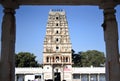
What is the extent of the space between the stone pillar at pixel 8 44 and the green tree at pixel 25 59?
55.5 m

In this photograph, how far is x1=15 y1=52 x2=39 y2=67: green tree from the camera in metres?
62.2

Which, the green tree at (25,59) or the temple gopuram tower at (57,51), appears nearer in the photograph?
the temple gopuram tower at (57,51)

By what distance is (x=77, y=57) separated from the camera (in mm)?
73688

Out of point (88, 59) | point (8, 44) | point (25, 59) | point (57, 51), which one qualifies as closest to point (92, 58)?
point (88, 59)

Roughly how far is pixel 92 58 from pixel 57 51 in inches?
956

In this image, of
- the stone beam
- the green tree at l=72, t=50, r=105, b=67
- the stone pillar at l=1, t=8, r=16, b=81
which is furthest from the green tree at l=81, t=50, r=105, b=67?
the stone pillar at l=1, t=8, r=16, b=81

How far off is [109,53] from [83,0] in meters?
1.78

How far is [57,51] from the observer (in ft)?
177

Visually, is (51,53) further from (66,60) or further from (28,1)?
(28,1)

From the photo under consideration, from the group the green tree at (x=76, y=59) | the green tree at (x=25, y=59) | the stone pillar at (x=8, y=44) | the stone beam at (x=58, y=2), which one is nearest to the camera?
the stone pillar at (x=8, y=44)

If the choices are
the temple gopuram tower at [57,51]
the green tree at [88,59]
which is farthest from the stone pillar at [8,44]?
the green tree at [88,59]

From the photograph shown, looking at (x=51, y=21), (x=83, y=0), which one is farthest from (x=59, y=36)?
(x=83, y=0)

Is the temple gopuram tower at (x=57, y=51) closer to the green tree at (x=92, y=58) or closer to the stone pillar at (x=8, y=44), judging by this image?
the green tree at (x=92, y=58)

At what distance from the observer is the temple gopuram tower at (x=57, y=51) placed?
52812 millimetres
